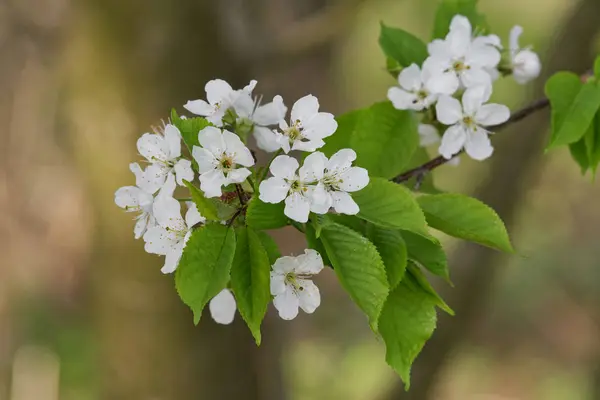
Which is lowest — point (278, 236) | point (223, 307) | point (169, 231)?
point (278, 236)

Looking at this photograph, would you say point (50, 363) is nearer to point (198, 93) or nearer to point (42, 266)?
point (42, 266)

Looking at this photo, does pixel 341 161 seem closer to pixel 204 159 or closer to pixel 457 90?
pixel 204 159

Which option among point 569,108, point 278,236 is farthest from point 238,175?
point 278,236

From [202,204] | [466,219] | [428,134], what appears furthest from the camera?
[428,134]

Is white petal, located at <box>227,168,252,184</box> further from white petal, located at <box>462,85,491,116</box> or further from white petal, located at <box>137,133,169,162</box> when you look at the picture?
white petal, located at <box>462,85,491,116</box>

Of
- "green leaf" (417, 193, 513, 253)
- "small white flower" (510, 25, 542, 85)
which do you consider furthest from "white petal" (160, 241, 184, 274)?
"small white flower" (510, 25, 542, 85)

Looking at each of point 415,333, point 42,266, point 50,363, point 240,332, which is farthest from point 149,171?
point 42,266
